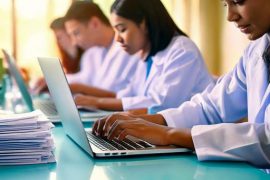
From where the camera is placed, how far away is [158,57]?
2125mm

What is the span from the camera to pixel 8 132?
98cm

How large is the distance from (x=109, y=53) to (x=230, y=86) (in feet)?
5.85

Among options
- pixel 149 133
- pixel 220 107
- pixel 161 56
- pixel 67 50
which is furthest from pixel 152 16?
pixel 67 50

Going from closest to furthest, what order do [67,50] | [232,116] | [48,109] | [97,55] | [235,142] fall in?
[235,142] → [232,116] → [48,109] → [97,55] → [67,50]

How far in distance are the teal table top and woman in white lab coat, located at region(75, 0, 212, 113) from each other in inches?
34.4

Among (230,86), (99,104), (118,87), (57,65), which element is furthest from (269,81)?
(118,87)

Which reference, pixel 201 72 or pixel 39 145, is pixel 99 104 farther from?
pixel 39 145

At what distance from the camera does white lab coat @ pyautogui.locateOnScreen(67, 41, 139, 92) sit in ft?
9.43

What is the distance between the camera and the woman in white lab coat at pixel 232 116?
1028 mm

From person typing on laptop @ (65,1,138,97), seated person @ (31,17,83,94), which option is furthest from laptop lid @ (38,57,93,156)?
seated person @ (31,17,83,94)

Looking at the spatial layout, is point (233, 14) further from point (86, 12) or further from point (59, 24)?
point (59, 24)

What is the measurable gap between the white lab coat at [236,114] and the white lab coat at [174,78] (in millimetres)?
375

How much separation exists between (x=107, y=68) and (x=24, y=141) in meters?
2.15

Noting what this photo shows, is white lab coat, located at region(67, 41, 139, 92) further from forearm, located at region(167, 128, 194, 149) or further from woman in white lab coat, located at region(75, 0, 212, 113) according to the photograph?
forearm, located at region(167, 128, 194, 149)
